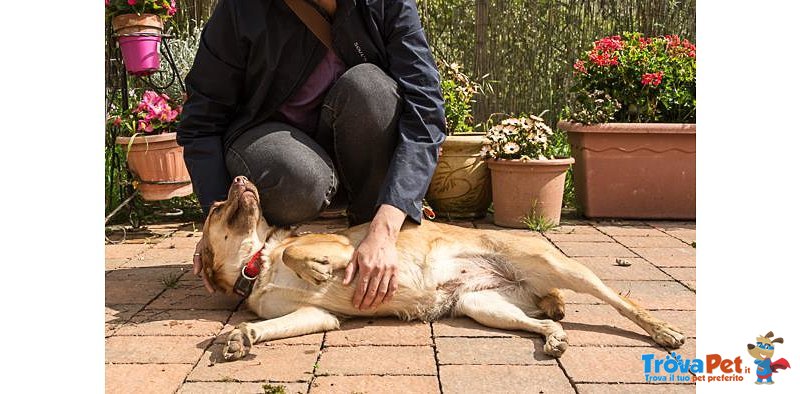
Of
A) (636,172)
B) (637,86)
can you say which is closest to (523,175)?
(636,172)

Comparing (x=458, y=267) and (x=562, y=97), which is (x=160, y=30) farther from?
(x=562, y=97)

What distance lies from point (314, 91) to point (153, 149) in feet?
6.22

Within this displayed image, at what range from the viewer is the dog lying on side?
286cm

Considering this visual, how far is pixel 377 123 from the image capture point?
3.30 meters

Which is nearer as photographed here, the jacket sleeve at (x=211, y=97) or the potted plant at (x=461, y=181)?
the jacket sleeve at (x=211, y=97)

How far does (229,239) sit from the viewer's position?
310 centimetres

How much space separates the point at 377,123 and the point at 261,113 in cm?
57

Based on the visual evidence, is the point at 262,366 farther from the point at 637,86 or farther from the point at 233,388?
the point at 637,86

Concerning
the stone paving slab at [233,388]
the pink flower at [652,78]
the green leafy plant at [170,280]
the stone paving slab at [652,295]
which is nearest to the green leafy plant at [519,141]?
the pink flower at [652,78]

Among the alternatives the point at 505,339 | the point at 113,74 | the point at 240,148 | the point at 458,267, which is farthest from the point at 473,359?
the point at 113,74

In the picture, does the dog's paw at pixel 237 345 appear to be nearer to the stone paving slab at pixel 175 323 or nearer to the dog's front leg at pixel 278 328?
the dog's front leg at pixel 278 328

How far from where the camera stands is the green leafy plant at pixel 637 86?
17.8 feet
